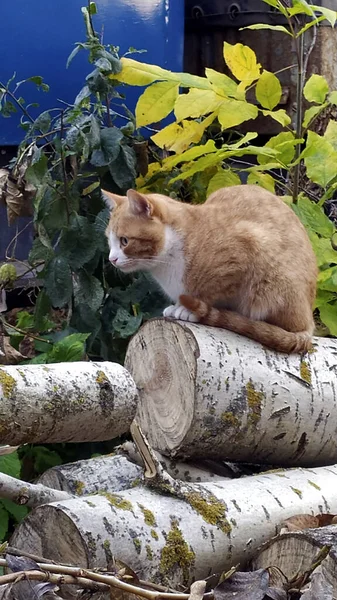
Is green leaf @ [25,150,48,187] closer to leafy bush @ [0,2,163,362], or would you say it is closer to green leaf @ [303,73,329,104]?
leafy bush @ [0,2,163,362]

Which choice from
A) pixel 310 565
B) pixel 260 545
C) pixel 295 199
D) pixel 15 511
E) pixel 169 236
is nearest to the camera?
pixel 310 565

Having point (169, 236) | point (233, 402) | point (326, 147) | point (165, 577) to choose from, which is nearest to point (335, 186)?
point (326, 147)

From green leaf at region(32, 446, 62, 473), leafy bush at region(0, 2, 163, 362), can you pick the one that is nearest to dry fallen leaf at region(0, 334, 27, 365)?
leafy bush at region(0, 2, 163, 362)

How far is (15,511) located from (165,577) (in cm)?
69

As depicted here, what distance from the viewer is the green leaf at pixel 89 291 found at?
302cm

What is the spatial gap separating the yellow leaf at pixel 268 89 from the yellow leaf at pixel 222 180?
286 millimetres

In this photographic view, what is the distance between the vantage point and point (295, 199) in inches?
129

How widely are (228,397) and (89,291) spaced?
3.11 feet

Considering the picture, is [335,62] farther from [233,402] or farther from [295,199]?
[233,402]

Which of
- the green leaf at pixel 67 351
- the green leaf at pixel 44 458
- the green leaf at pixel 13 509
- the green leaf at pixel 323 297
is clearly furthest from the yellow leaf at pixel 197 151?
the green leaf at pixel 13 509

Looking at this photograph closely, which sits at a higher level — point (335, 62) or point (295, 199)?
point (335, 62)

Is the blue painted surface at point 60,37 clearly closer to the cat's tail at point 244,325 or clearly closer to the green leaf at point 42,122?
the green leaf at point 42,122

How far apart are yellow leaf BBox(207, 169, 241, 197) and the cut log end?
1.07 meters

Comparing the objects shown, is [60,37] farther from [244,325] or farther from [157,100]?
[244,325]
